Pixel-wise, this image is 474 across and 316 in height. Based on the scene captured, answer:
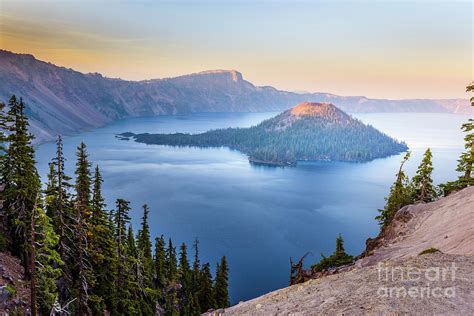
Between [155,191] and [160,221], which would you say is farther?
[155,191]

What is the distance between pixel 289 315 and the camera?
15977mm

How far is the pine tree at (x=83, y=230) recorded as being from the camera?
29.2 meters

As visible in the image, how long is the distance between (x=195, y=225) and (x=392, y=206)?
85330 mm

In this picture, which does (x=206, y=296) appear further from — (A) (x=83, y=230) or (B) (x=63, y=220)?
(B) (x=63, y=220)

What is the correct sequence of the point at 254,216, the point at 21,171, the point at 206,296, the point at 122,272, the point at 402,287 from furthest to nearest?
1. the point at 254,216
2. the point at 206,296
3. the point at 122,272
4. the point at 21,171
5. the point at 402,287

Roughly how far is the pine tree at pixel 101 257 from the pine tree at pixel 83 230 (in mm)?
685

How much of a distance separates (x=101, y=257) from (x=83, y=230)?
11.5 feet

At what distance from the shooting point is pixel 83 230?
29.6m

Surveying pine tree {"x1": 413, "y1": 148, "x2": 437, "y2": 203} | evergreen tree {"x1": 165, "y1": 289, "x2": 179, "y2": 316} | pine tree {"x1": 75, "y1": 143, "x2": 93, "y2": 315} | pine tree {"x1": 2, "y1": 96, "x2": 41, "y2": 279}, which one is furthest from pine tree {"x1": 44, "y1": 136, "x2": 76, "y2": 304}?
pine tree {"x1": 413, "y1": 148, "x2": 437, "y2": 203}

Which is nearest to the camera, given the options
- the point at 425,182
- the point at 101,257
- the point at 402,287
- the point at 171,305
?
the point at 402,287

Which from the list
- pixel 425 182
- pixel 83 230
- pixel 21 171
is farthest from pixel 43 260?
pixel 425 182

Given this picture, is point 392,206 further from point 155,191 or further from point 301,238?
point 155,191

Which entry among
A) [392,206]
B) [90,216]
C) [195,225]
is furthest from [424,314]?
[195,225]

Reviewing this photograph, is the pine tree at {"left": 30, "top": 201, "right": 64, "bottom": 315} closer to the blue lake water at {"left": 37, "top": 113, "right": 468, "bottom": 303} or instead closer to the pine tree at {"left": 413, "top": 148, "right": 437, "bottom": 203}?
the pine tree at {"left": 413, "top": 148, "right": 437, "bottom": 203}
